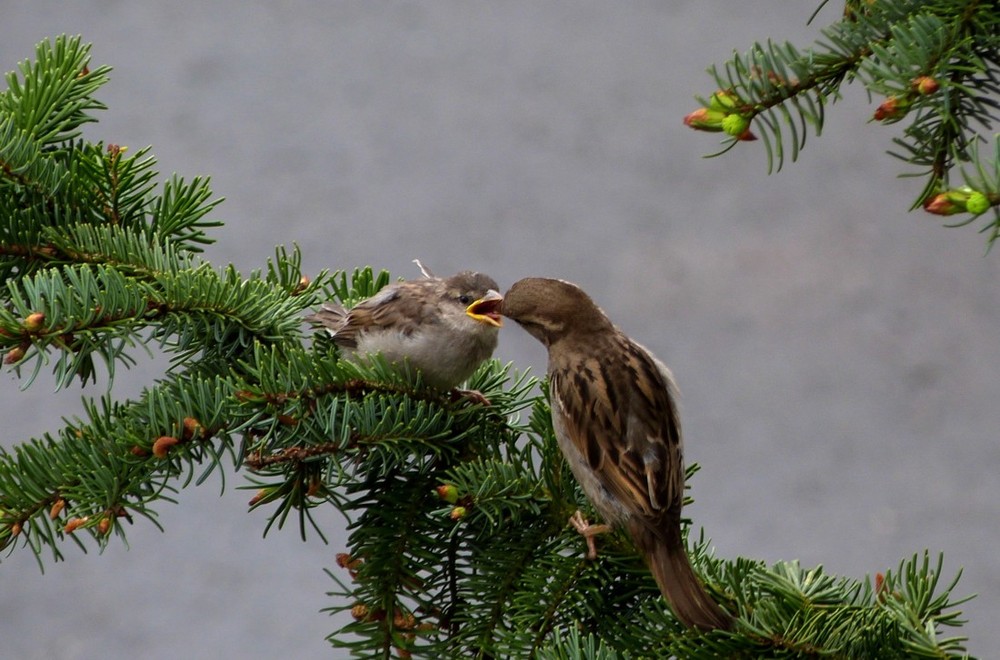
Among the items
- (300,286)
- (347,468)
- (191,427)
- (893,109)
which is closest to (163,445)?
(191,427)

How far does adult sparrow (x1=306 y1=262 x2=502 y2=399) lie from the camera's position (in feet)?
3.68

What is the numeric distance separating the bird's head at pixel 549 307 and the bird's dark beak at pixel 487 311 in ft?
0.16

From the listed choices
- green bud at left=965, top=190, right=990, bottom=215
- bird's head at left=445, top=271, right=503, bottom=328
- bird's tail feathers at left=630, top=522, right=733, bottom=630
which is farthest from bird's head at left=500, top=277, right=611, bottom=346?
green bud at left=965, top=190, right=990, bottom=215

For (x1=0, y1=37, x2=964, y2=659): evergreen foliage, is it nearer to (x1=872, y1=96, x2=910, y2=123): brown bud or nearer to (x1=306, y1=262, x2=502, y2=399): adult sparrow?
(x1=306, y1=262, x2=502, y2=399): adult sparrow

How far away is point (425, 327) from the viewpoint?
1.20m

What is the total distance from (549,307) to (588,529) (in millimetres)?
274

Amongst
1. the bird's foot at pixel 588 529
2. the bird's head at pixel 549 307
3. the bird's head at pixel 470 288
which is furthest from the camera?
the bird's head at pixel 470 288

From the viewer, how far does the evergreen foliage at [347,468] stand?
2.60 ft

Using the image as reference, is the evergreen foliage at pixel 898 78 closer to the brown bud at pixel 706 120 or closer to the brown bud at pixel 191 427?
the brown bud at pixel 706 120

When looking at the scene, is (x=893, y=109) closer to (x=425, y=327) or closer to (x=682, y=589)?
(x=682, y=589)

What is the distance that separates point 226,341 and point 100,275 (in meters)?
0.14

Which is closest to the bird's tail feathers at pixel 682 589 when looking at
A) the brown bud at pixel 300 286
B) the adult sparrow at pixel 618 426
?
the adult sparrow at pixel 618 426

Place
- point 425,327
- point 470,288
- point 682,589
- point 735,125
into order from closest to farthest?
point 735,125
point 682,589
point 425,327
point 470,288

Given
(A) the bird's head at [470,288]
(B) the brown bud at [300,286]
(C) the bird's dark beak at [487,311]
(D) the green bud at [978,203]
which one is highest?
(A) the bird's head at [470,288]
